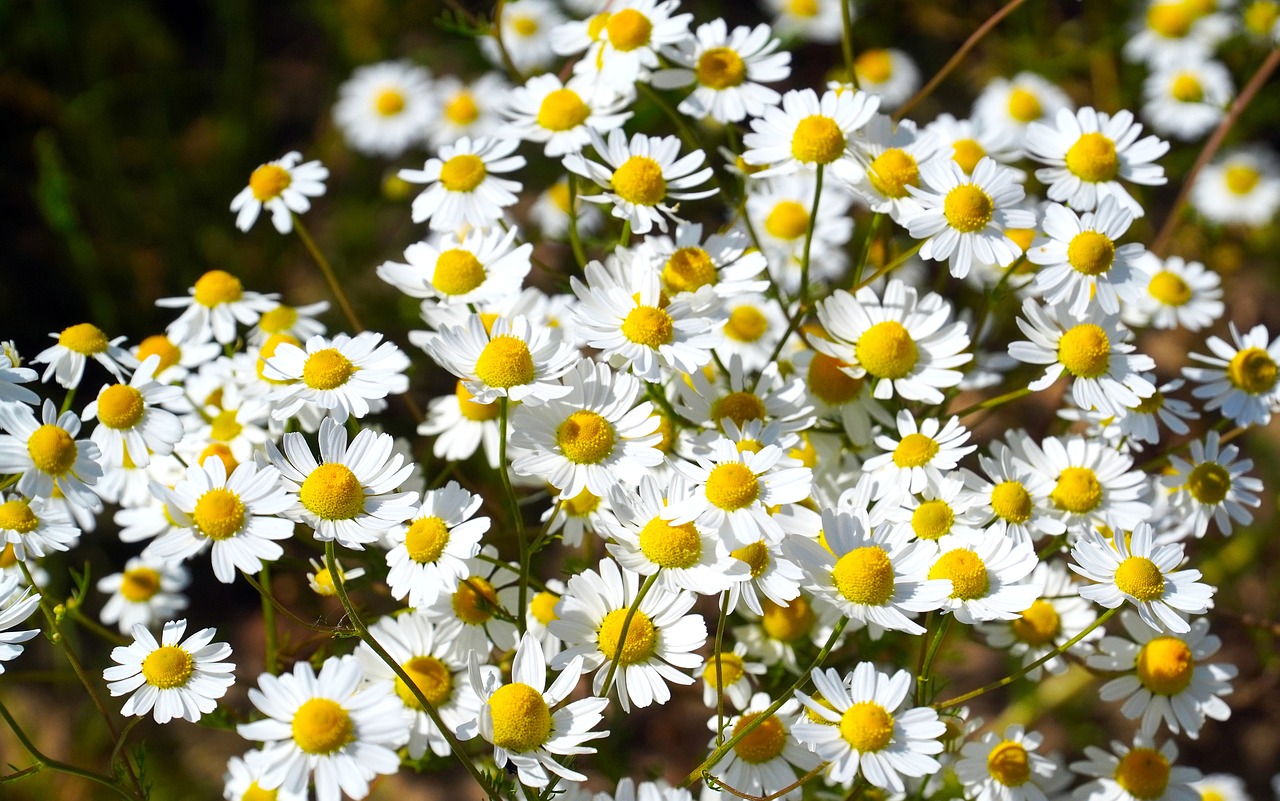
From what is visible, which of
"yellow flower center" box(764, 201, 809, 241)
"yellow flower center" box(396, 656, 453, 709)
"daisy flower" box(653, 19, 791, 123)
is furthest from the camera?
"yellow flower center" box(764, 201, 809, 241)

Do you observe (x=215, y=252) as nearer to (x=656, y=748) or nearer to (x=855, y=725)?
(x=656, y=748)

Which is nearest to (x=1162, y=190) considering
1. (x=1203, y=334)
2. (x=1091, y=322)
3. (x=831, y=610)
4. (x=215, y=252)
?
(x=1203, y=334)

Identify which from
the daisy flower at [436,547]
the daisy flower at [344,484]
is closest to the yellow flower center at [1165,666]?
the daisy flower at [436,547]

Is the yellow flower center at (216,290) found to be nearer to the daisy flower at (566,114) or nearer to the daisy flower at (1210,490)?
the daisy flower at (566,114)

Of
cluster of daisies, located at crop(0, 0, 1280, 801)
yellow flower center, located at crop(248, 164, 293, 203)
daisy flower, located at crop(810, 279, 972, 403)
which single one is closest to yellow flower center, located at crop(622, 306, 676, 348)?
cluster of daisies, located at crop(0, 0, 1280, 801)

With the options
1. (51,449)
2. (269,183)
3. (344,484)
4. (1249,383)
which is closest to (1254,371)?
(1249,383)

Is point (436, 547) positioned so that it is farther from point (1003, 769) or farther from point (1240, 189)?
point (1240, 189)

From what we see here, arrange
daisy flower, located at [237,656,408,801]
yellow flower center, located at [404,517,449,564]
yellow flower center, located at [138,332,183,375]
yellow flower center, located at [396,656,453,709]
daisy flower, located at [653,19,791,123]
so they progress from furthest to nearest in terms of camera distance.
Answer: daisy flower, located at [653,19,791,123], yellow flower center, located at [138,332,183,375], yellow flower center, located at [396,656,453,709], yellow flower center, located at [404,517,449,564], daisy flower, located at [237,656,408,801]

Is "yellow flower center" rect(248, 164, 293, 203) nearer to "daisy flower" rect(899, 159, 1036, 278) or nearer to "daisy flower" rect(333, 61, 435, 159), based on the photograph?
"daisy flower" rect(899, 159, 1036, 278)
